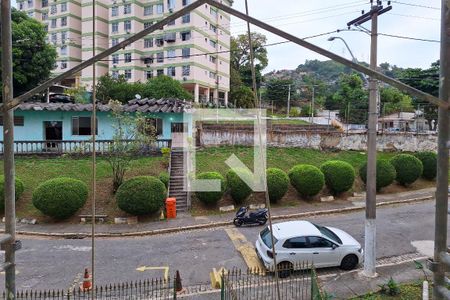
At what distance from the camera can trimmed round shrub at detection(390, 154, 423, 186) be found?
20.0 m

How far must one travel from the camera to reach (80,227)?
600 inches

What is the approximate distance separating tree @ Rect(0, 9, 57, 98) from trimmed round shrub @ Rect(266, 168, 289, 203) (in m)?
26.6

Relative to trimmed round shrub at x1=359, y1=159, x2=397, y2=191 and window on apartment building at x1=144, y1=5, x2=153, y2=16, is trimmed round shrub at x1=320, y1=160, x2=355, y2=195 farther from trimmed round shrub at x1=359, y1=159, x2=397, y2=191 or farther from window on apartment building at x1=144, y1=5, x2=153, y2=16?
window on apartment building at x1=144, y1=5, x2=153, y2=16

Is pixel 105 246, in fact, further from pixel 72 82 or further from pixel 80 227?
pixel 72 82

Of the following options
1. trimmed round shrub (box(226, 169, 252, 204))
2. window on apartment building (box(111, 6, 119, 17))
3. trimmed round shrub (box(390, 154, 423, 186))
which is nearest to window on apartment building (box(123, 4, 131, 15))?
window on apartment building (box(111, 6, 119, 17))

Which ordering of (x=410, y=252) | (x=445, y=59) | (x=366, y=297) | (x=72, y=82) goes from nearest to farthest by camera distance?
1. (x=445, y=59)
2. (x=366, y=297)
3. (x=410, y=252)
4. (x=72, y=82)

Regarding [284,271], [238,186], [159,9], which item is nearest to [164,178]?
[238,186]

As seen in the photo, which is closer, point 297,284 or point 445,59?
point 445,59

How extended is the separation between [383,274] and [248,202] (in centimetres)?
829

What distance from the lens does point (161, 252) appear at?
12.2m

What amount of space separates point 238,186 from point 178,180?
386cm

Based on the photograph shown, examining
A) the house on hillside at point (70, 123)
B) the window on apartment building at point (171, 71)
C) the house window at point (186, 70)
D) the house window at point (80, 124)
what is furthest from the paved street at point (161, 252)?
the window on apartment building at point (171, 71)

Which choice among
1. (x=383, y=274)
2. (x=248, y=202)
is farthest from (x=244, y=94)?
(x=383, y=274)

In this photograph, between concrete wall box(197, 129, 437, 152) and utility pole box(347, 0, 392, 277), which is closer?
utility pole box(347, 0, 392, 277)
